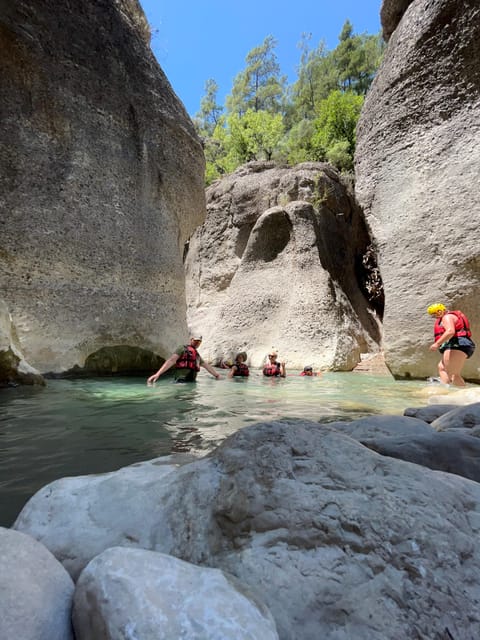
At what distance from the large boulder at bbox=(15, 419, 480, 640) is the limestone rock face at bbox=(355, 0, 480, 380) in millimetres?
6750

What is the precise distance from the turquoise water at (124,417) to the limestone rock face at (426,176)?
2.29 m

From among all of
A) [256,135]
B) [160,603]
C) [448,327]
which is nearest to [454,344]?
[448,327]

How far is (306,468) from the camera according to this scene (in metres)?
1.30

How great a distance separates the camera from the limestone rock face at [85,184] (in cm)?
634

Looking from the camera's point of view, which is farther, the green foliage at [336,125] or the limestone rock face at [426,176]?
the green foliage at [336,125]

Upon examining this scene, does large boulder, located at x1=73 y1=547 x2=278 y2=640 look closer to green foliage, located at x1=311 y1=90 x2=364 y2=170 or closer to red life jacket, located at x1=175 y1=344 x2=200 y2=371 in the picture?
red life jacket, located at x1=175 y1=344 x2=200 y2=371

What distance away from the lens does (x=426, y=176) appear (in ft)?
25.4

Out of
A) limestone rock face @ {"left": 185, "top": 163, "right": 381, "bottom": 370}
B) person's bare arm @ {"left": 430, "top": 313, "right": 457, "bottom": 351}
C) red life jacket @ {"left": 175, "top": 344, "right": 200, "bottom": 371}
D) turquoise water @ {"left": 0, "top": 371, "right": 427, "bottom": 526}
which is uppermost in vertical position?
limestone rock face @ {"left": 185, "top": 163, "right": 381, "bottom": 370}

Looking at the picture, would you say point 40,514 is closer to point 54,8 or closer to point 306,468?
point 306,468

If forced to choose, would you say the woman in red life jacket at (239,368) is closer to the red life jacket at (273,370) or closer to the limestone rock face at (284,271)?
the red life jacket at (273,370)

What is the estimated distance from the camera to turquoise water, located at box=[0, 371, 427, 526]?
7.38ft

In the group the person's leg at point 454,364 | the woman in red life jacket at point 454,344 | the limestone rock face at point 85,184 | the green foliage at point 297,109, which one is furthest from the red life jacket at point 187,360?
the green foliage at point 297,109

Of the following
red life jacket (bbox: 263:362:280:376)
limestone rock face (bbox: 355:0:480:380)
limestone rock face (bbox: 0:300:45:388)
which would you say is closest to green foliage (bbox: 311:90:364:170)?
limestone rock face (bbox: 355:0:480:380)

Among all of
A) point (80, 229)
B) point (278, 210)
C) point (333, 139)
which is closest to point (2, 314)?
point (80, 229)
